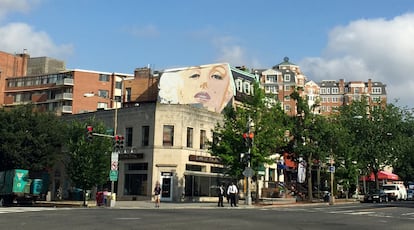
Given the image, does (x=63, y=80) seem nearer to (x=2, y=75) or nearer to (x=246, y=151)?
(x=2, y=75)

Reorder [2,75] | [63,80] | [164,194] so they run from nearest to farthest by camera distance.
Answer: [164,194] < [63,80] < [2,75]

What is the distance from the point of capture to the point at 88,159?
4297 cm

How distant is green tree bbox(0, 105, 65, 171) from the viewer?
48.5m

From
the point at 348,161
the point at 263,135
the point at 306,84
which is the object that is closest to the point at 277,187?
the point at 348,161

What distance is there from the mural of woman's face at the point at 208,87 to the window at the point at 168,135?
1506cm

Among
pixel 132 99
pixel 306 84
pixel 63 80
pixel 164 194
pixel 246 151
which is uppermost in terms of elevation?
pixel 306 84

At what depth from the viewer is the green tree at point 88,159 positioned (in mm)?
42812

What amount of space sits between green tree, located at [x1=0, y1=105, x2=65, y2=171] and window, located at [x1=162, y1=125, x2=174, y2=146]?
1108cm

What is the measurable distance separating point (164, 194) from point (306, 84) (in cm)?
11358

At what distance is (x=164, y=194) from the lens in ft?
155

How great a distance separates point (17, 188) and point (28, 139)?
7454 millimetres

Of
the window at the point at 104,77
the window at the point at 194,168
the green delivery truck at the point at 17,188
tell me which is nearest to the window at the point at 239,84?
the window at the point at 194,168

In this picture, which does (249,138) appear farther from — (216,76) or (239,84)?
(239,84)

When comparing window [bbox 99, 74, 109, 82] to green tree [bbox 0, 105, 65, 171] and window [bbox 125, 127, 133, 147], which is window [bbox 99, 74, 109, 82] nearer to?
green tree [bbox 0, 105, 65, 171]
